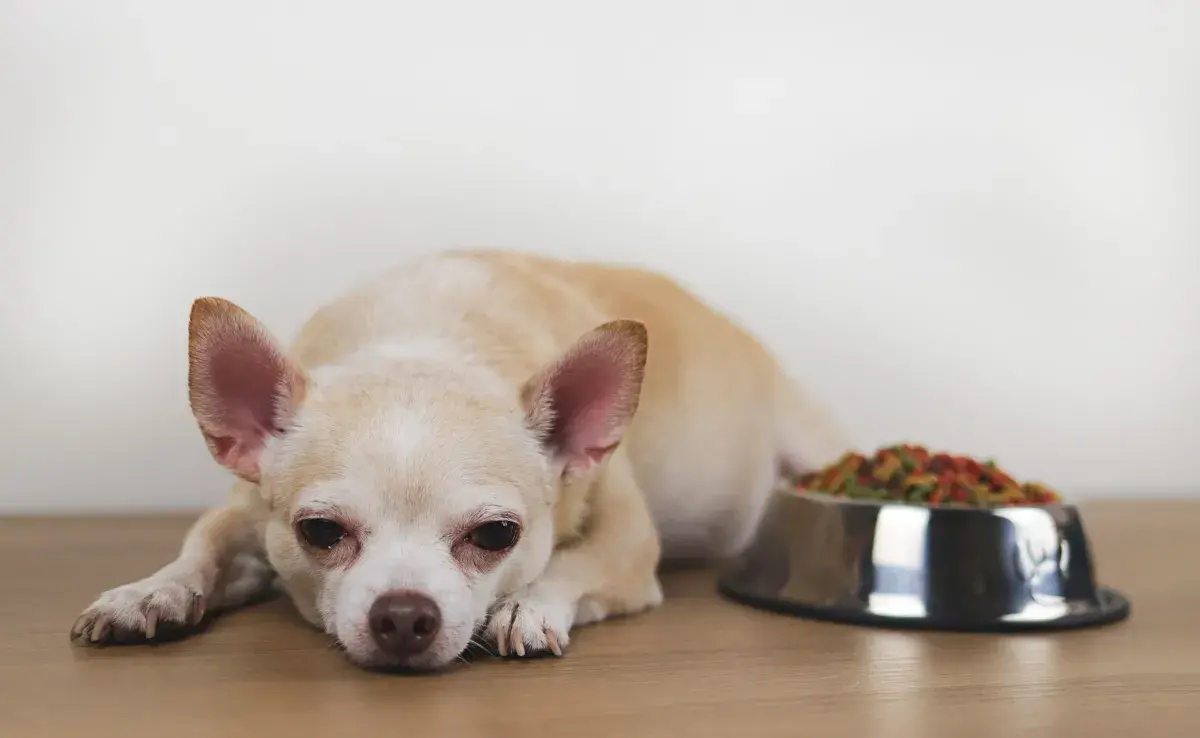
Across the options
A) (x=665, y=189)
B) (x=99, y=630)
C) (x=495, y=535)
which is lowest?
(x=99, y=630)

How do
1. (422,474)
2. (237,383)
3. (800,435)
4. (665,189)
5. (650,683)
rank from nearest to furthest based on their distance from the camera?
(650,683) → (422,474) → (237,383) → (800,435) → (665,189)

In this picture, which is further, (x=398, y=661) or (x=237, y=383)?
(x=237, y=383)

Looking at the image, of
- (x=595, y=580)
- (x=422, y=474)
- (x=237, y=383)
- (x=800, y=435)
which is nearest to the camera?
(x=422, y=474)

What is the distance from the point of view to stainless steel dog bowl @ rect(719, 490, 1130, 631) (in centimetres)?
159

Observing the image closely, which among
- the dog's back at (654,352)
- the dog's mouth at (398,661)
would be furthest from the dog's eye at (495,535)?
the dog's back at (654,352)

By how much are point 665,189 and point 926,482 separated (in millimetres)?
1323

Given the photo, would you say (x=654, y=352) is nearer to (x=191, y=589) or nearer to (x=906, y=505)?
(x=906, y=505)

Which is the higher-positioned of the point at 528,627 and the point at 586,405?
the point at 586,405

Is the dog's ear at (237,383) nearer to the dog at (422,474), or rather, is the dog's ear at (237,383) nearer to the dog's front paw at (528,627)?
the dog at (422,474)

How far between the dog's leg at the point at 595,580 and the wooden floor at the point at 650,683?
3cm

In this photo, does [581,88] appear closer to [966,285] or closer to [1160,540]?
[966,285]

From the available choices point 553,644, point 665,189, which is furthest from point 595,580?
point 665,189

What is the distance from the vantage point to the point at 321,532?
145 centimetres

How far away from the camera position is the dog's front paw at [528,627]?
1441mm
